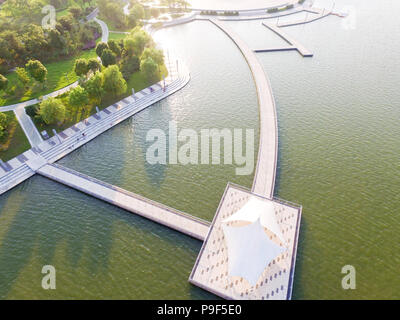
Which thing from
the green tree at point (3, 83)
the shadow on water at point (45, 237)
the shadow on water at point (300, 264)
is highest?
the green tree at point (3, 83)

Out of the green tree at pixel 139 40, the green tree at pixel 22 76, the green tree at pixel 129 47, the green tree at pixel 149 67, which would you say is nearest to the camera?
the green tree at pixel 22 76

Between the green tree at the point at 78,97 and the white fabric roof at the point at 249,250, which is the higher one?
the green tree at the point at 78,97

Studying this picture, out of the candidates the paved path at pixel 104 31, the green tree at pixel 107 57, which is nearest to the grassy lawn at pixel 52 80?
the green tree at pixel 107 57

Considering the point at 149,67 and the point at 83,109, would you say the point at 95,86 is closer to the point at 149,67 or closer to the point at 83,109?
the point at 83,109

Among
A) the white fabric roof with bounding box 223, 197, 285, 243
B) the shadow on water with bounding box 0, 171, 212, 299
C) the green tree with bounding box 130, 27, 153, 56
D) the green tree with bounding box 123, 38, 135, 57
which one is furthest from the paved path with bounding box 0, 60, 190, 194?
the white fabric roof with bounding box 223, 197, 285, 243

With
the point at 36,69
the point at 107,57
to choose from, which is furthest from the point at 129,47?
the point at 36,69

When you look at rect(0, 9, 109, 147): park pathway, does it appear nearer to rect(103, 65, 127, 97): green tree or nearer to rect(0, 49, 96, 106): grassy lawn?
rect(0, 49, 96, 106): grassy lawn

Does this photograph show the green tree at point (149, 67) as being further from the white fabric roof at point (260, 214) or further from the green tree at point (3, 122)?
the white fabric roof at point (260, 214)
